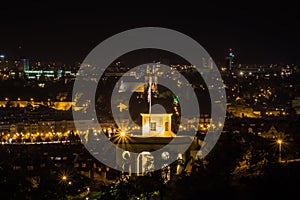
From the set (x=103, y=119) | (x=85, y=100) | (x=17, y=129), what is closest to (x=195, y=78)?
(x=85, y=100)

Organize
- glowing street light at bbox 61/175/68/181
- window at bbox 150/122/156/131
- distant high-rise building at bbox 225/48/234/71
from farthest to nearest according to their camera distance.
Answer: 1. distant high-rise building at bbox 225/48/234/71
2. window at bbox 150/122/156/131
3. glowing street light at bbox 61/175/68/181

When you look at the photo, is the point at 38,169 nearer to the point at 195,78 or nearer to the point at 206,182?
the point at 206,182

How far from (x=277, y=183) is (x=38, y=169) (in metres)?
3.41

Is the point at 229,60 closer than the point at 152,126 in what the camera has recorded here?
No

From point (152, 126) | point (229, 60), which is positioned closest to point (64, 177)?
point (152, 126)

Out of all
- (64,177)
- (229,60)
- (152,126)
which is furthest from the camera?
(229,60)

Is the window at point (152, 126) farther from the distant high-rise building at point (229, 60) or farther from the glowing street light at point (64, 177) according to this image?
the distant high-rise building at point (229, 60)

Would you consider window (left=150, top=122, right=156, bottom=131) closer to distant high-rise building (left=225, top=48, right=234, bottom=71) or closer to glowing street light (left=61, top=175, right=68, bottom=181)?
glowing street light (left=61, top=175, right=68, bottom=181)

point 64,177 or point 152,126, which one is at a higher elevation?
point 152,126

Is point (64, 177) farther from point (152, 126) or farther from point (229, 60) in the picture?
point (229, 60)

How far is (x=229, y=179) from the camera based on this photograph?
3527 mm

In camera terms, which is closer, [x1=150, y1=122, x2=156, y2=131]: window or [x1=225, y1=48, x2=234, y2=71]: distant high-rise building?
[x1=150, y1=122, x2=156, y2=131]: window

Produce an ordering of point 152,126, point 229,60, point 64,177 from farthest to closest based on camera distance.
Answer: point 229,60, point 152,126, point 64,177

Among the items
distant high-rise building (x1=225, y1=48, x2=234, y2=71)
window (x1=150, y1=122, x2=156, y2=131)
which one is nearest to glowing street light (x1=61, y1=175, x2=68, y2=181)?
window (x1=150, y1=122, x2=156, y2=131)
